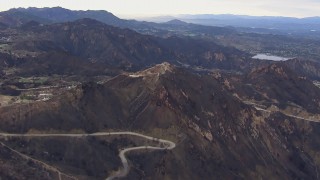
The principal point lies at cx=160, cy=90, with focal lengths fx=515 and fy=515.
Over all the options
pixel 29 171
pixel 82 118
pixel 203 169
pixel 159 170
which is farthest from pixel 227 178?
pixel 29 171

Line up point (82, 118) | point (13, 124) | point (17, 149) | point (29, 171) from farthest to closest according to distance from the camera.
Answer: point (82, 118) < point (13, 124) < point (17, 149) < point (29, 171)

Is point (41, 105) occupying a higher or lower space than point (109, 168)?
higher

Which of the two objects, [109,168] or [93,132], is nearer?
[109,168]

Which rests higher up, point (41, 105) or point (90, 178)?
point (41, 105)

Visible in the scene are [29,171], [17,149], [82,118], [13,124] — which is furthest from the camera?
[82,118]

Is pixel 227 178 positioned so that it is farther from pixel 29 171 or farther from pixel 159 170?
pixel 29 171

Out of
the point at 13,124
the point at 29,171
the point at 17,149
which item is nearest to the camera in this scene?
the point at 29,171

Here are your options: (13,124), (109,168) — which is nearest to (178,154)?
(109,168)

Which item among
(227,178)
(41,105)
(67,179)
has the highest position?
(41,105)

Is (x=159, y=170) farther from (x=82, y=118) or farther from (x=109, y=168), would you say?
(x=82, y=118)
